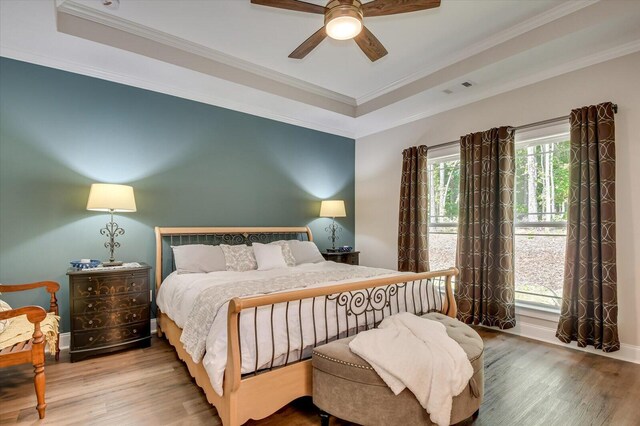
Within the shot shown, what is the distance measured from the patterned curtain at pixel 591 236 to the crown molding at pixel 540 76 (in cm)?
49

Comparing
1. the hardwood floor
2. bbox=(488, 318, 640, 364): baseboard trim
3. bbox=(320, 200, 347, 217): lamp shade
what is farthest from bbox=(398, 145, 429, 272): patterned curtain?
the hardwood floor

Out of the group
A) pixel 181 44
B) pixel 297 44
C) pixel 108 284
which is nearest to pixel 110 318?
pixel 108 284

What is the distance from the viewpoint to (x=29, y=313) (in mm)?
1966

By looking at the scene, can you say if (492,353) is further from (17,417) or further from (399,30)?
(17,417)

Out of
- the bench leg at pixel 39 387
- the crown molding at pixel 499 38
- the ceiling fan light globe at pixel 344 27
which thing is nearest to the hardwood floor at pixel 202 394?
the bench leg at pixel 39 387

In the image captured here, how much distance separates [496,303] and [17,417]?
4.20 metres

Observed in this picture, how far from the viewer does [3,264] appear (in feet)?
9.65

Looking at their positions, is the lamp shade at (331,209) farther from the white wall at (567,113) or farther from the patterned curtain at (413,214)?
the patterned curtain at (413,214)

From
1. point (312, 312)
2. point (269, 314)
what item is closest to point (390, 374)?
point (312, 312)

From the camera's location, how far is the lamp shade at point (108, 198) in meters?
3.02

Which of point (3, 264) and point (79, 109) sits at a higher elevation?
point (79, 109)

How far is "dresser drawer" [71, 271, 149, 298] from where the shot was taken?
2.88 m

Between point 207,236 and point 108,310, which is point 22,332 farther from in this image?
point 207,236

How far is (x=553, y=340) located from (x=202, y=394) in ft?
11.1
